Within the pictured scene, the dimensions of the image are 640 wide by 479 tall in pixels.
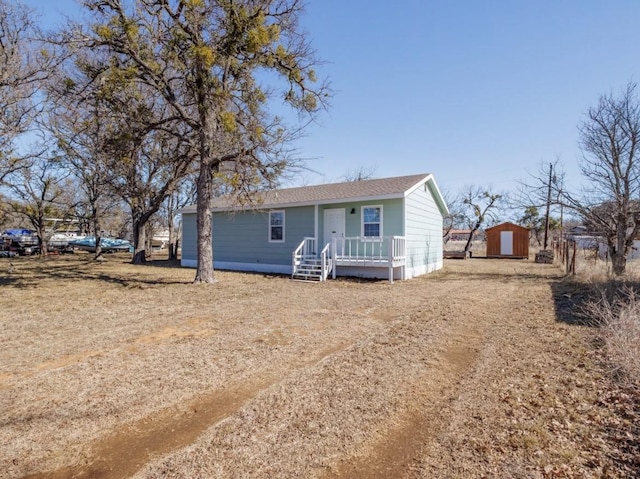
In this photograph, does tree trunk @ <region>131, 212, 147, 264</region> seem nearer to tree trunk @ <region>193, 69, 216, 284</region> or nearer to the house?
the house

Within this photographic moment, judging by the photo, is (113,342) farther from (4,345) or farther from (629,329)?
(629,329)

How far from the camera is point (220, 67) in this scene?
32.6 feet

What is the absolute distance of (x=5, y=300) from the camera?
7980 mm

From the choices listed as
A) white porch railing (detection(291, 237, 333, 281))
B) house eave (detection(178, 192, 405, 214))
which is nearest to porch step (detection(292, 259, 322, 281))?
white porch railing (detection(291, 237, 333, 281))

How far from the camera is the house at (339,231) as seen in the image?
12336 millimetres

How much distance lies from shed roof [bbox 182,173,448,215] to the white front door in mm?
588

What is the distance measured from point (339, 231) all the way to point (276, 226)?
287 cm

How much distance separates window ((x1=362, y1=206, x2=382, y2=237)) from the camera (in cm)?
1270

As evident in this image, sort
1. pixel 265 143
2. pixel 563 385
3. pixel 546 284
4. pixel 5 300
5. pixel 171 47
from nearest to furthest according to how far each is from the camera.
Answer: pixel 563 385 → pixel 5 300 → pixel 171 47 → pixel 265 143 → pixel 546 284

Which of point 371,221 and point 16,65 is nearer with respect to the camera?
point 16,65

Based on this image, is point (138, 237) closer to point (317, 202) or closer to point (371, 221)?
point (317, 202)

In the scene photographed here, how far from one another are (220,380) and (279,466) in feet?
5.15

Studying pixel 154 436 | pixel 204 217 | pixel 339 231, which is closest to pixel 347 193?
pixel 339 231

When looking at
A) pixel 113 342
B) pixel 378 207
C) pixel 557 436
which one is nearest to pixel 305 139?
pixel 378 207
